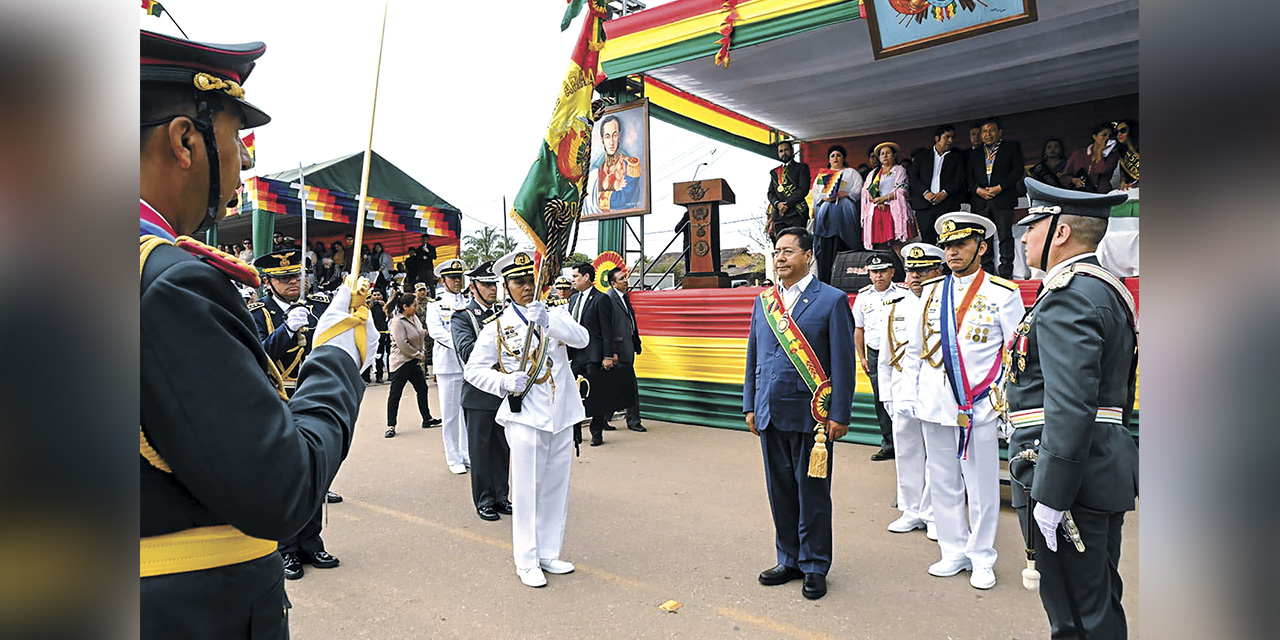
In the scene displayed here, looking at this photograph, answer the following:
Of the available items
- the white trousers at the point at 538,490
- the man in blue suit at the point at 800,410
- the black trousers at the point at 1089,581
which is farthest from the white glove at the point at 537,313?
the black trousers at the point at 1089,581

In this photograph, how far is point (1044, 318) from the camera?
7.91 ft

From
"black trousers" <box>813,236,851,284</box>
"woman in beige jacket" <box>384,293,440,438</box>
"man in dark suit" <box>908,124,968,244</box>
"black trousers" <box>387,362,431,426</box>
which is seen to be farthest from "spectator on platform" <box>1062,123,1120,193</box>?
"black trousers" <box>387,362,431,426</box>

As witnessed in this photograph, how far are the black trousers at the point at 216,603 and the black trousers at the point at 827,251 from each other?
862 centimetres

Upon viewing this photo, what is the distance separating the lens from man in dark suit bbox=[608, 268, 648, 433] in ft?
27.0

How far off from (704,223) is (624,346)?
8.86ft

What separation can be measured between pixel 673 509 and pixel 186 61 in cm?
457

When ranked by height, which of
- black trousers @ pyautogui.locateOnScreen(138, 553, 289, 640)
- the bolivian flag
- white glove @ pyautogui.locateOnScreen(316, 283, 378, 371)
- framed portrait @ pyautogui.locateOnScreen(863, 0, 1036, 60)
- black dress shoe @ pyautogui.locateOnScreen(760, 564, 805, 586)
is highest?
framed portrait @ pyautogui.locateOnScreen(863, 0, 1036, 60)

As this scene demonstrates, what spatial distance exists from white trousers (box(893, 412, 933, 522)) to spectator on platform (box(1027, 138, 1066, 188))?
5.52 meters

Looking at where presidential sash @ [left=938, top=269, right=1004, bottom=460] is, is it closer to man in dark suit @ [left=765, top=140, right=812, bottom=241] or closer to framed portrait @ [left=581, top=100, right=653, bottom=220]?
framed portrait @ [left=581, top=100, right=653, bottom=220]

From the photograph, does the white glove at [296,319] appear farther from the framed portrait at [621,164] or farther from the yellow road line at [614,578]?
the framed portrait at [621,164]

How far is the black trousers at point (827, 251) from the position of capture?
9375 mm

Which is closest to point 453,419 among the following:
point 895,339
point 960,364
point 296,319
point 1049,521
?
point 296,319

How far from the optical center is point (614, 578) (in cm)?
399
